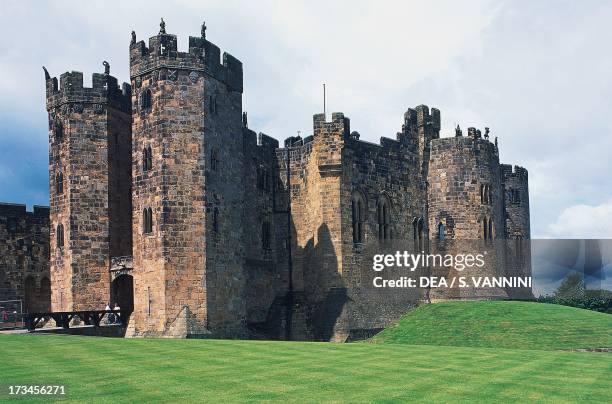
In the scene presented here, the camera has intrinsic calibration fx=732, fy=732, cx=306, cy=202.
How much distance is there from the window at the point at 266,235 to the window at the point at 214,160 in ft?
25.0

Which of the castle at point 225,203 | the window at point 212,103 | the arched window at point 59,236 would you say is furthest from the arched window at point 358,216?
the arched window at point 59,236

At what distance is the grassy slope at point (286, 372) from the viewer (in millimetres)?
15734

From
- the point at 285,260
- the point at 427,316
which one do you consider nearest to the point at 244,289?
the point at 285,260

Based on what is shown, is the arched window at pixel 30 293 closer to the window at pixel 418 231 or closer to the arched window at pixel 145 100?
the arched window at pixel 145 100

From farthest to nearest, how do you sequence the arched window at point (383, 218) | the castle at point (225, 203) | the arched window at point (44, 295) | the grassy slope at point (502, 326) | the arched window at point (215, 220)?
the arched window at point (383, 218) < the arched window at point (44, 295) < the arched window at point (215, 220) < the grassy slope at point (502, 326) < the castle at point (225, 203)

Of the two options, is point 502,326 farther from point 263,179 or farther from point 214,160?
point 214,160

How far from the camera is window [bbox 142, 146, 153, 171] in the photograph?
116 ft

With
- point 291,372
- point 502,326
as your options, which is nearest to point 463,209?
point 502,326

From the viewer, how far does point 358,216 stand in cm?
4250

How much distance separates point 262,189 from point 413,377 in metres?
25.6

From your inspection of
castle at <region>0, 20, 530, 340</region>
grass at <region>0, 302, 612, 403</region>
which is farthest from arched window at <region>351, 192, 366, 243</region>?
grass at <region>0, 302, 612, 403</region>

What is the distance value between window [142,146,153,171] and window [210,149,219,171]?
2895mm

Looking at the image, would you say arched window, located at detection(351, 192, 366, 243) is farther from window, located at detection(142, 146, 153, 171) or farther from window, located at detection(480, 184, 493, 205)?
window, located at detection(142, 146, 153, 171)

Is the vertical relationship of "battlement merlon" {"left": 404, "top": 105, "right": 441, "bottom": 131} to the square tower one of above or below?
above
